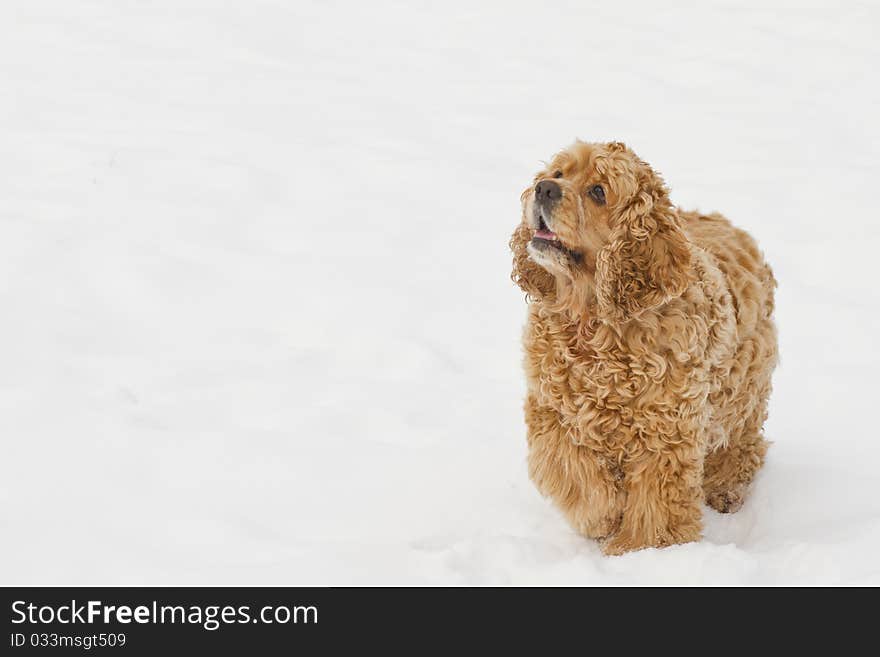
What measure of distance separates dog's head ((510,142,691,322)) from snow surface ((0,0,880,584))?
109 centimetres

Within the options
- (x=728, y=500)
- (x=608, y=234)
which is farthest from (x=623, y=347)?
(x=728, y=500)

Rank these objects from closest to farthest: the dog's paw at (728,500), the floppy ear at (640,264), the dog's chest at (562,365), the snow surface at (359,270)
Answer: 1. the floppy ear at (640,264)
2. the dog's chest at (562,365)
3. the snow surface at (359,270)
4. the dog's paw at (728,500)

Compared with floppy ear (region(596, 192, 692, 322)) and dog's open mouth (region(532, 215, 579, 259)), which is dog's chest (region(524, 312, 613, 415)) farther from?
dog's open mouth (region(532, 215, 579, 259))

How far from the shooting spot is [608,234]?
428 centimetres

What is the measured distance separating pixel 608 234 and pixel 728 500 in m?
1.68

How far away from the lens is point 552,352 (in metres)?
4.47

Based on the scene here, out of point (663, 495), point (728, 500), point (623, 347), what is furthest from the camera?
point (728, 500)

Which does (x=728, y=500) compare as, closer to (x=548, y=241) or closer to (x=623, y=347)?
(x=623, y=347)

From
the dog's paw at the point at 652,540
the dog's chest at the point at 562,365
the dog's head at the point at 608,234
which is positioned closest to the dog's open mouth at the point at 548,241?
the dog's head at the point at 608,234

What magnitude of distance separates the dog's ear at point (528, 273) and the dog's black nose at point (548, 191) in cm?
32

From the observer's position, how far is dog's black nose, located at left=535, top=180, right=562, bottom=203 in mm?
4203

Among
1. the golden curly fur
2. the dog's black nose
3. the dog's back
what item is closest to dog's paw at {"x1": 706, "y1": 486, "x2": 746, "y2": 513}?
the dog's back

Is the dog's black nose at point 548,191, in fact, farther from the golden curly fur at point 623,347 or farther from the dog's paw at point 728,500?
the dog's paw at point 728,500

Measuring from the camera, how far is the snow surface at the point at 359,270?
4.46m
